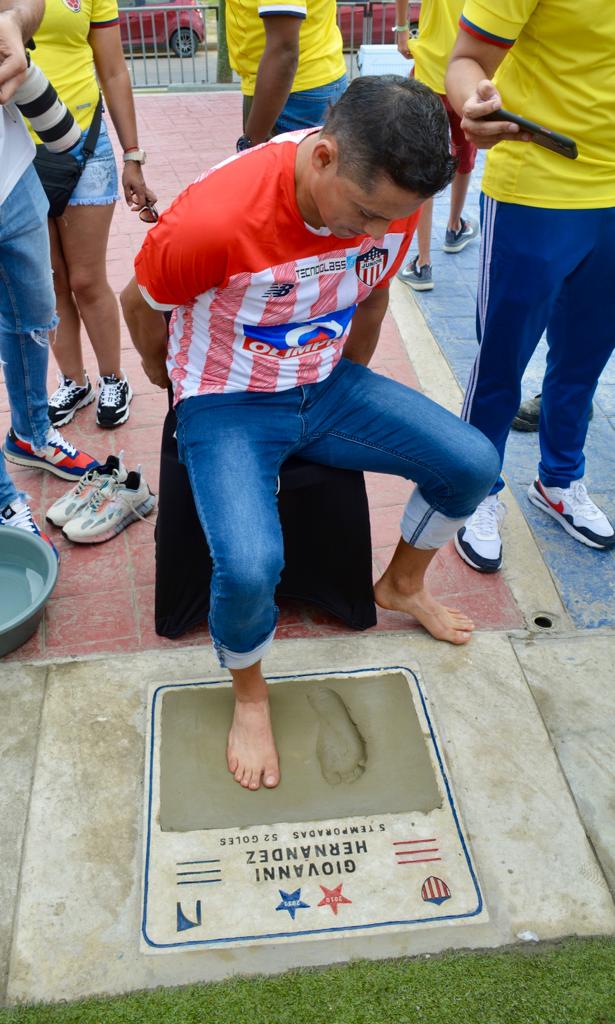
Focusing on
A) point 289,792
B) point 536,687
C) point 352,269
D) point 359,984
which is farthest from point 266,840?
point 352,269

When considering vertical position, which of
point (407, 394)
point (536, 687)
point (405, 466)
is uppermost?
point (407, 394)

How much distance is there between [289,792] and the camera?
218 cm

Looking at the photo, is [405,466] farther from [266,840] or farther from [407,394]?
[266,840]

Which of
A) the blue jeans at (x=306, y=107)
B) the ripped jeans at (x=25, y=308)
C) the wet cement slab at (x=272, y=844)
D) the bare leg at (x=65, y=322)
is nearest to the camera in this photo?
the wet cement slab at (x=272, y=844)

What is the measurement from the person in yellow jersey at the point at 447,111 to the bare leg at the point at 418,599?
1865 millimetres

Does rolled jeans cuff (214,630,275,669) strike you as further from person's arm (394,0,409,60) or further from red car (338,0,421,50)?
red car (338,0,421,50)

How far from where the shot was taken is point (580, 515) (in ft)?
10.1

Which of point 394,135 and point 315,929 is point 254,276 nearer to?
point 394,135

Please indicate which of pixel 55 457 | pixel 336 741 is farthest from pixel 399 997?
pixel 55 457

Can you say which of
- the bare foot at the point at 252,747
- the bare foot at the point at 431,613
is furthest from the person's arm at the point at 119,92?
the bare foot at the point at 252,747

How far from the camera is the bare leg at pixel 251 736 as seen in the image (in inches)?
86.4

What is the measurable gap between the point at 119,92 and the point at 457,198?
2533mm

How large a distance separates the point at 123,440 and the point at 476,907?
2.36 m

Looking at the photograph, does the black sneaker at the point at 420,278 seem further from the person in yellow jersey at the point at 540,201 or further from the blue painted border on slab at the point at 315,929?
the blue painted border on slab at the point at 315,929
